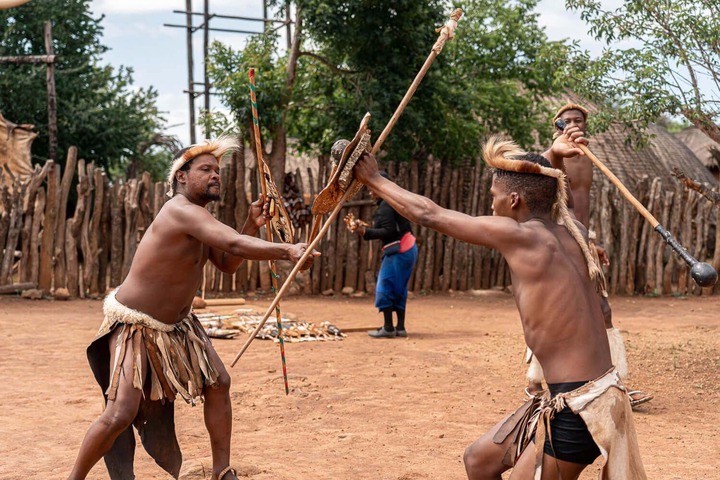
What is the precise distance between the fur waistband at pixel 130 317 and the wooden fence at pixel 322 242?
26.1ft

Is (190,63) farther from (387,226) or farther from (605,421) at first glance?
(605,421)

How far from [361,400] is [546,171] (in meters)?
3.43

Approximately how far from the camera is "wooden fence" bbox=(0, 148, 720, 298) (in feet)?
38.0

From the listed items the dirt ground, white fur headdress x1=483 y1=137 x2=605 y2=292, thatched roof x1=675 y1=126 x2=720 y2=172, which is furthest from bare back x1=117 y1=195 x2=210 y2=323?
thatched roof x1=675 y1=126 x2=720 y2=172

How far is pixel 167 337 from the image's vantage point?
413cm

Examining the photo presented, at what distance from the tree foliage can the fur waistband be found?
863 cm

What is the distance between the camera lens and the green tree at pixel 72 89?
16.1 metres

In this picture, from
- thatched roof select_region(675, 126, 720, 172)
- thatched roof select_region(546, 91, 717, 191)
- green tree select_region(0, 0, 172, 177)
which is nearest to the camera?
green tree select_region(0, 0, 172, 177)

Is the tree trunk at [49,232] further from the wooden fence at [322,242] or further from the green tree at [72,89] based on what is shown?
the green tree at [72,89]

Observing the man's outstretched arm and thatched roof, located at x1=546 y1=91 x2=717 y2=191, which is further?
thatched roof, located at x1=546 y1=91 x2=717 y2=191

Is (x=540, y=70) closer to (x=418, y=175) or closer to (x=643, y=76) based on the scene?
(x=418, y=175)

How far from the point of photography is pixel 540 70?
48.5 feet

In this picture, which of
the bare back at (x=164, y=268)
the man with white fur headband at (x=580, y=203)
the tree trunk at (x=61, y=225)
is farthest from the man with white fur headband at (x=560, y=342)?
the tree trunk at (x=61, y=225)

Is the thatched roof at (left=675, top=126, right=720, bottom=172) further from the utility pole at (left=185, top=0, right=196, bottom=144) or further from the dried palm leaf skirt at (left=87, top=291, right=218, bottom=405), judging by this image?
the dried palm leaf skirt at (left=87, top=291, right=218, bottom=405)
